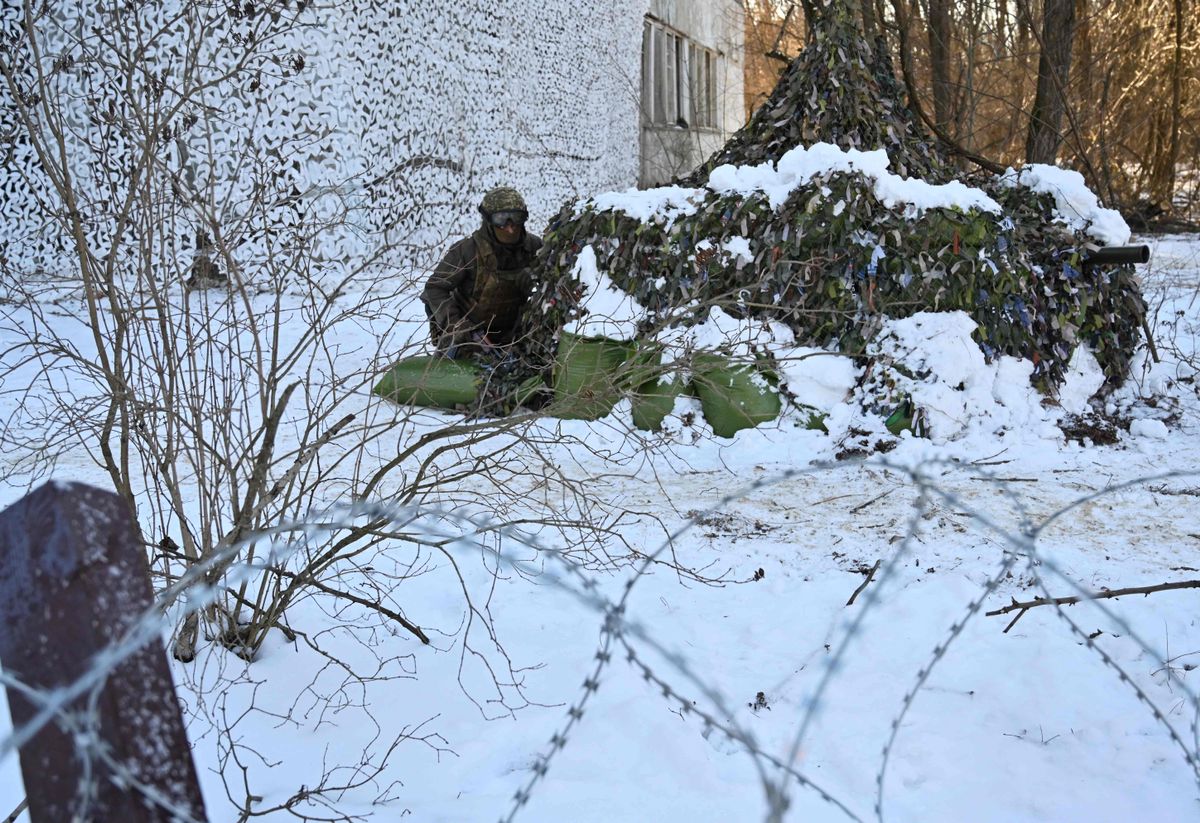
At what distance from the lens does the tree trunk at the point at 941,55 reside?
1116 centimetres

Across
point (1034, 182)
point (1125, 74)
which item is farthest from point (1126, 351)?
point (1125, 74)

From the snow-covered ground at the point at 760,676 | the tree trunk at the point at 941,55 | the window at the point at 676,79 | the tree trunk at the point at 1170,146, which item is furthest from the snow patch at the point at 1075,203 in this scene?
the window at the point at 676,79

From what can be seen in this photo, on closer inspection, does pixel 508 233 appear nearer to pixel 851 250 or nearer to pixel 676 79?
pixel 851 250

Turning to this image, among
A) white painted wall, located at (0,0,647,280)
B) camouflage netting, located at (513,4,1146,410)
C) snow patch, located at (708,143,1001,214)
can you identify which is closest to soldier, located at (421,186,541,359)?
white painted wall, located at (0,0,647,280)

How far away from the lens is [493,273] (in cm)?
746

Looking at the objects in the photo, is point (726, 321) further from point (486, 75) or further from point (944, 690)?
point (486, 75)

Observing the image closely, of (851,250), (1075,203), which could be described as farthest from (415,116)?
(1075,203)

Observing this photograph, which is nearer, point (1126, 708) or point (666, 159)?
point (1126, 708)

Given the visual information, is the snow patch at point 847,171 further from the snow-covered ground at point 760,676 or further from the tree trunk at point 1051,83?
the tree trunk at point 1051,83

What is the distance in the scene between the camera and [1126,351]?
6.89 m

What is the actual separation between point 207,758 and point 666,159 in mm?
16225

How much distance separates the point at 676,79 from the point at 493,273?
12594mm

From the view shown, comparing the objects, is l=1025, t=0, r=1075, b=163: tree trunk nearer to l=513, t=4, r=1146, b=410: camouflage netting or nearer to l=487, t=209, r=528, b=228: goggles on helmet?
l=513, t=4, r=1146, b=410: camouflage netting

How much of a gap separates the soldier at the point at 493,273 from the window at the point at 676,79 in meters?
11.1
